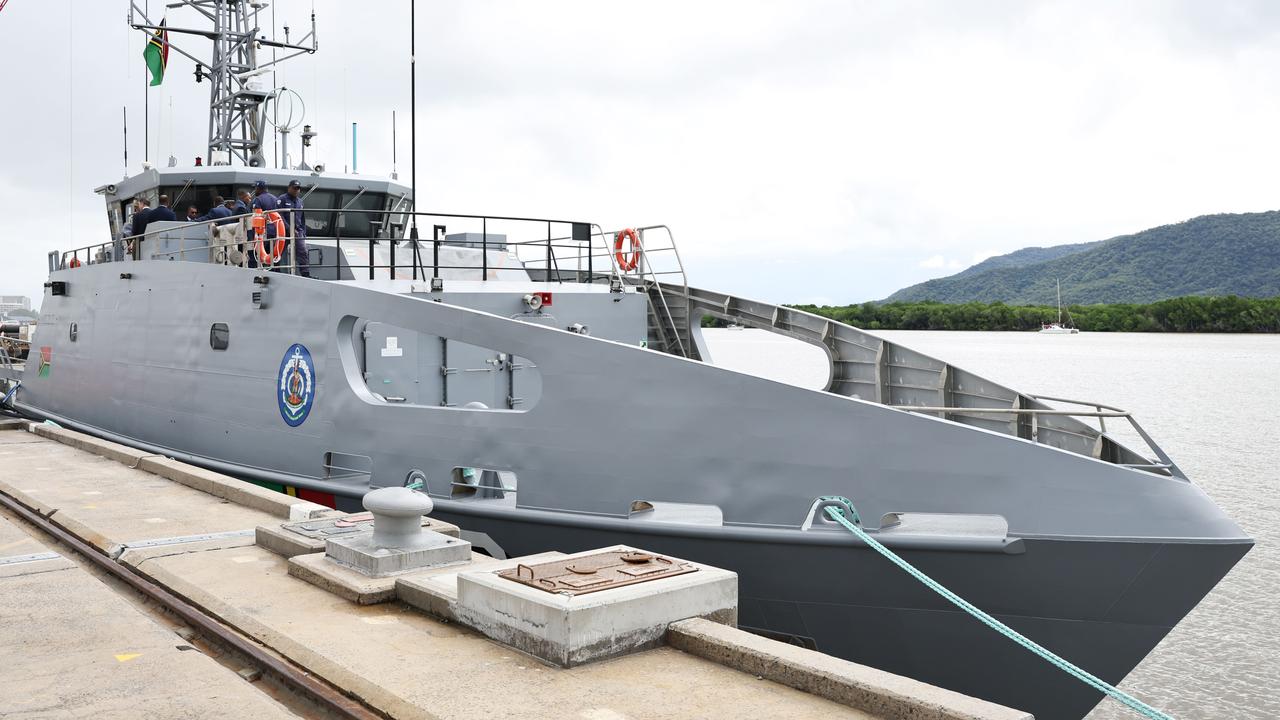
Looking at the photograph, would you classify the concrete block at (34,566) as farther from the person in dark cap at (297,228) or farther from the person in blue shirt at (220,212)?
the person in blue shirt at (220,212)

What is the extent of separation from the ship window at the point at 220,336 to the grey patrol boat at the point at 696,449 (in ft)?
0.10

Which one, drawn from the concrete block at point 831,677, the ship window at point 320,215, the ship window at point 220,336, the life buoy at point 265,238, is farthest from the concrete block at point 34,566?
the ship window at point 320,215

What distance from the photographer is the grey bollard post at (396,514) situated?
5.39 m

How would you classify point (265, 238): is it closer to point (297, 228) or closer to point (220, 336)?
point (297, 228)

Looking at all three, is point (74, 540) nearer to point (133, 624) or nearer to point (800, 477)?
point (133, 624)

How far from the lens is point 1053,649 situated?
19.1 ft

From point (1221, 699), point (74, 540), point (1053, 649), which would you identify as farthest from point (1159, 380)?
point (74, 540)

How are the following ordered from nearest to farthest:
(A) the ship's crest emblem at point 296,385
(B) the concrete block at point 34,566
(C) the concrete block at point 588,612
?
(C) the concrete block at point 588,612 < (B) the concrete block at point 34,566 < (A) the ship's crest emblem at point 296,385

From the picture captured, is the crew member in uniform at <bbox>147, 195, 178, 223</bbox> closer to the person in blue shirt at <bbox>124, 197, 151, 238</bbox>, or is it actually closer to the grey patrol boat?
the person in blue shirt at <bbox>124, 197, 151, 238</bbox>

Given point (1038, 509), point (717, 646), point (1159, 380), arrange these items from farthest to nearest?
point (1159, 380) < point (1038, 509) < point (717, 646)

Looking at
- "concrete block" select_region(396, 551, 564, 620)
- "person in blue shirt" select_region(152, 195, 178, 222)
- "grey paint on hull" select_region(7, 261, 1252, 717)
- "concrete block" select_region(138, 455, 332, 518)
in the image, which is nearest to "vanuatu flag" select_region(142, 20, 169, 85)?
"person in blue shirt" select_region(152, 195, 178, 222)

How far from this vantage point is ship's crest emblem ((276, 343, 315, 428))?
343 inches

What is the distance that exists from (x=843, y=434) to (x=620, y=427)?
1544 millimetres

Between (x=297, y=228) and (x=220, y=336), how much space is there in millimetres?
1382
